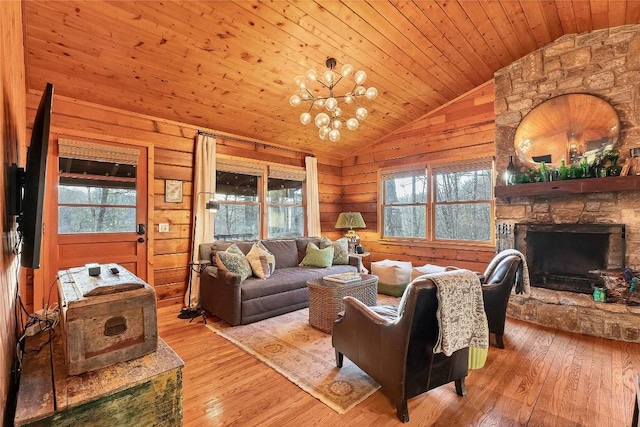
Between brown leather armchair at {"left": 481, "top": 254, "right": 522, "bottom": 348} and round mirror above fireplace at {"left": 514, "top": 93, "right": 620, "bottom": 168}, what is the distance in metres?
1.77

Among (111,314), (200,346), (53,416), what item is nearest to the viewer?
(53,416)

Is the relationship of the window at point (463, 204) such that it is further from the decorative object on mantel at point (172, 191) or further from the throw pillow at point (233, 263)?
the decorative object on mantel at point (172, 191)

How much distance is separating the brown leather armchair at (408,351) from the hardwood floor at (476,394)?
182 mm

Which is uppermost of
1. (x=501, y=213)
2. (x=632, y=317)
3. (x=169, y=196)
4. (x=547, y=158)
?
(x=547, y=158)

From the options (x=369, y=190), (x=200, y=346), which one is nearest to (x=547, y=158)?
(x=369, y=190)

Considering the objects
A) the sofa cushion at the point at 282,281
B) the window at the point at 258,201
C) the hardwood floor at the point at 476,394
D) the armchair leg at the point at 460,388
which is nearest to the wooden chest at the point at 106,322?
the hardwood floor at the point at 476,394

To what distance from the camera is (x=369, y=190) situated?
584cm

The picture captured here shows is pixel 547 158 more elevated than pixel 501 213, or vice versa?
pixel 547 158

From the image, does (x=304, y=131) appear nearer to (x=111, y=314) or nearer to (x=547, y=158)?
(x=547, y=158)

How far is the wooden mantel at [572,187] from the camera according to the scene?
3084 millimetres

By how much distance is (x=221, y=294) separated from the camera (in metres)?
3.52

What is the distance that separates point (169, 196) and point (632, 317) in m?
5.22

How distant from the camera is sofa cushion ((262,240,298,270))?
4441 millimetres

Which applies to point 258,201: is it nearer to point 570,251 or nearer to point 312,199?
point 312,199
